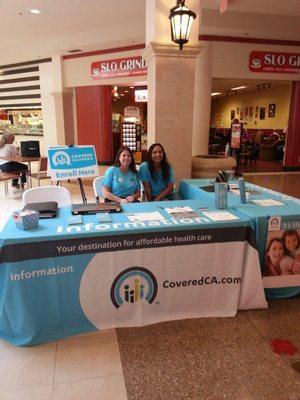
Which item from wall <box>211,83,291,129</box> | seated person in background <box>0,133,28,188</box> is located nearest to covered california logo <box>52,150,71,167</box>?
seated person in background <box>0,133,28,188</box>

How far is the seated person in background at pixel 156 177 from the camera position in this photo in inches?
148

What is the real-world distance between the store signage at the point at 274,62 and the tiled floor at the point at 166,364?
7503 mm

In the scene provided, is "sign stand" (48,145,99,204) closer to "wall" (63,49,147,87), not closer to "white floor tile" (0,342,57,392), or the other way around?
"white floor tile" (0,342,57,392)

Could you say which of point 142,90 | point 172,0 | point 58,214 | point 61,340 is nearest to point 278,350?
point 61,340

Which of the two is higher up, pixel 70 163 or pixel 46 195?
pixel 70 163

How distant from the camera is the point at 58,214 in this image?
2.53 meters

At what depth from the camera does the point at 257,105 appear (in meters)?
15.0

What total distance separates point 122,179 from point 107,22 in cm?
580

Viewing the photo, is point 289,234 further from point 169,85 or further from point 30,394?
point 169,85

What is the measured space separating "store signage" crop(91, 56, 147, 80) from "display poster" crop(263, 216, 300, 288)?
7.23m

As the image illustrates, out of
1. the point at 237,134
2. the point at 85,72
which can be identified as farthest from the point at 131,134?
the point at 237,134

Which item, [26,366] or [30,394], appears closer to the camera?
[30,394]

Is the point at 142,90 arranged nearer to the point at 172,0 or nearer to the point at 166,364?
the point at 172,0

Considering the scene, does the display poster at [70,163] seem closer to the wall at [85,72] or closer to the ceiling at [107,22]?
the ceiling at [107,22]
